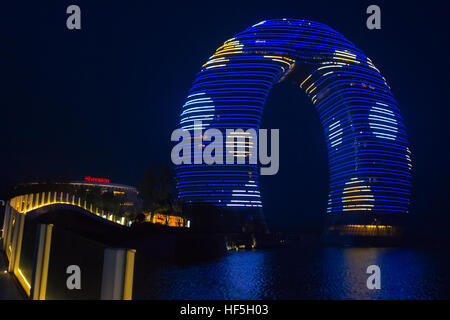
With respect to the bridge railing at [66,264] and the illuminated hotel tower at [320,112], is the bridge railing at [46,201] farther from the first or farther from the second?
the illuminated hotel tower at [320,112]

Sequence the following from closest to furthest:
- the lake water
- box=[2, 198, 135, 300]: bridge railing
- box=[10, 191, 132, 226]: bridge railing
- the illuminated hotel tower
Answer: box=[2, 198, 135, 300]: bridge railing
box=[10, 191, 132, 226]: bridge railing
the lake water
the illuminated hotel tower

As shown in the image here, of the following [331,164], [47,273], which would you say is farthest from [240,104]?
[47,273]

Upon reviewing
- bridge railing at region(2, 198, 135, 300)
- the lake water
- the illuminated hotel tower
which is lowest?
the lake water

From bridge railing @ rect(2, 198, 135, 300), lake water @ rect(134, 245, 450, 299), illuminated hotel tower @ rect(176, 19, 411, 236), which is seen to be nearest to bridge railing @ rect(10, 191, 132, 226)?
lake water @ rect(134, 245, 450, 299)

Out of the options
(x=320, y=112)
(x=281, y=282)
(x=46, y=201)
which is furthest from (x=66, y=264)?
(x=320, y=112)

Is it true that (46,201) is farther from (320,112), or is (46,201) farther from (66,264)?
(320,112)

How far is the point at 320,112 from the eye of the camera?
12394cm

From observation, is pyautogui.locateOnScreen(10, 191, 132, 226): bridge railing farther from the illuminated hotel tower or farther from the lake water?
the illuminated hotel tower

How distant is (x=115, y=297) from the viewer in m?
5.57

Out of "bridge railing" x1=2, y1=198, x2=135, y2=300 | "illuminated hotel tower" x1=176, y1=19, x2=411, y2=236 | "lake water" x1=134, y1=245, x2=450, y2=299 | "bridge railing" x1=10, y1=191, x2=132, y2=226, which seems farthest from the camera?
"illuminated hotel tower" x1=176, y1=19, x2=411, y2=236

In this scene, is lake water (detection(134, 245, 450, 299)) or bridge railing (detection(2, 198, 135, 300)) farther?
lake water (detection(134, 245, 450, 299))

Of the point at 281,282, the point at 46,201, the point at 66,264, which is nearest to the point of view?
the point at 66,264

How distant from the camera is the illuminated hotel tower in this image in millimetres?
96750

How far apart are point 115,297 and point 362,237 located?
9440 cm
